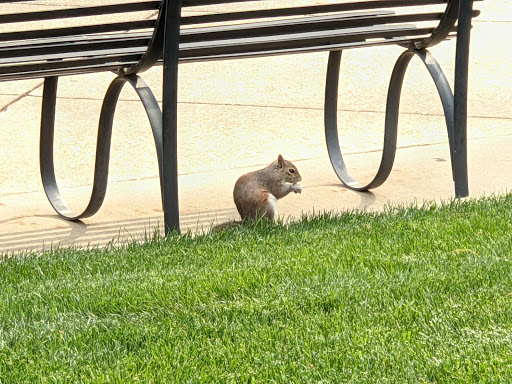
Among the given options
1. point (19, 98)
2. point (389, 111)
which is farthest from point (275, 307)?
point (19, 98)

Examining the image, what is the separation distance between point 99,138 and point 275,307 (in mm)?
2229

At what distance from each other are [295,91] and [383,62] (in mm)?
1303

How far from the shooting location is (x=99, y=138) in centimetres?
556

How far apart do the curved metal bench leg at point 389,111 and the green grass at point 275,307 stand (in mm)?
760

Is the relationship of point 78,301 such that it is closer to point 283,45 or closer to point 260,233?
point 260,233

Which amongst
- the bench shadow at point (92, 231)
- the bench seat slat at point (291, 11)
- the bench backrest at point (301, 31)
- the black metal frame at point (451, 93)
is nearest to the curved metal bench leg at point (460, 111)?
the black metal frame at point (451, 93)

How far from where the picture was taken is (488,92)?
323 inches

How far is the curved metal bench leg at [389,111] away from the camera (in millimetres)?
5293

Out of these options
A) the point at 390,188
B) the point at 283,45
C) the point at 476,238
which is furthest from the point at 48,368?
the point at 390,188

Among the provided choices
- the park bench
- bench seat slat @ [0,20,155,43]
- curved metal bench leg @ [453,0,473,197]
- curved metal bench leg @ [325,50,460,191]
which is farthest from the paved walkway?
bench seat slat @ [0,20,155,43]

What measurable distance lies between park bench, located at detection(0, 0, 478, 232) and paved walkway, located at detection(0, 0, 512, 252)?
0.30m

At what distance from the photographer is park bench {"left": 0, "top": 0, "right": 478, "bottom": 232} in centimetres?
464

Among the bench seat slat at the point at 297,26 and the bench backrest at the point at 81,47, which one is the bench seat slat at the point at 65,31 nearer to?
the bench backrest at the point at 81,47

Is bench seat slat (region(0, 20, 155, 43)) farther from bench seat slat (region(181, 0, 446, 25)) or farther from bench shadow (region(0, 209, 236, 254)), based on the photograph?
bench shadow (region(0, 209, 236, 254))
